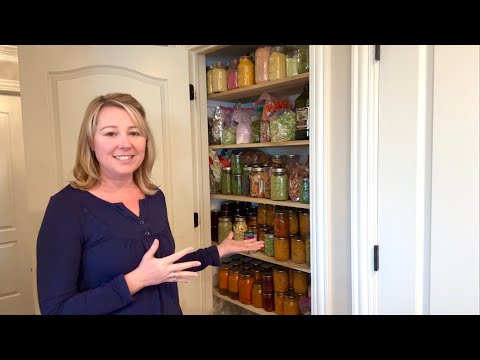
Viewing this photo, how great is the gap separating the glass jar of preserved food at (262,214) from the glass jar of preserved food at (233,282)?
314mm

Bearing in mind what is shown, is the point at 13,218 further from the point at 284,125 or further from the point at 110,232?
the point at 284,125

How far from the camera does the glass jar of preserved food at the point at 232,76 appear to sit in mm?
1667

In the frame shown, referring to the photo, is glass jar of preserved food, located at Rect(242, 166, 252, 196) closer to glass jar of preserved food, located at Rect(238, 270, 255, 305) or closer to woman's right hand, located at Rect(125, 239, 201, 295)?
glass jar of preserved food, located at Rect(238, 270, 255, 305)

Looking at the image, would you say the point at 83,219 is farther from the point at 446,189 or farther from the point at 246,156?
the point at 246,156

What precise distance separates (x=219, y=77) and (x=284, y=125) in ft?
1.69

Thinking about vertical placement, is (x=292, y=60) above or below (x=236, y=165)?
above

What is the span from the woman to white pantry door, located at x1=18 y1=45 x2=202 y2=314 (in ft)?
1.59

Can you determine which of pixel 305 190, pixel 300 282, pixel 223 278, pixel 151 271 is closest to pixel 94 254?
pixel 151 271

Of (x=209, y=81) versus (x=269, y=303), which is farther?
(x=209, y=81)

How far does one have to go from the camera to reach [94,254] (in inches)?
31.1

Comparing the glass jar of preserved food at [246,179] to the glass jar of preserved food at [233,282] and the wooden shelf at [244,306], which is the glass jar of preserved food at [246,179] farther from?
the wooden shelf at [244,306]
